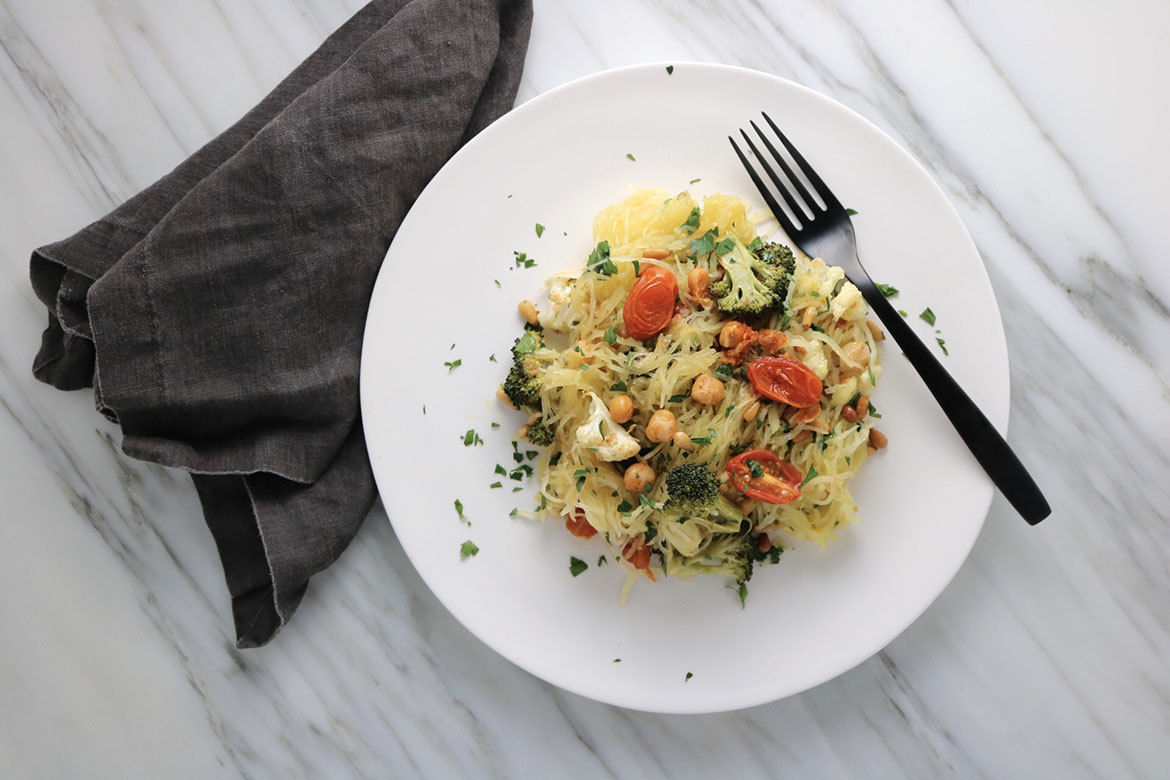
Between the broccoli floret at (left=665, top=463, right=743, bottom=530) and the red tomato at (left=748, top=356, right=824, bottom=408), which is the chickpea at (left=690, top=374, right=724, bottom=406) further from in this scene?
the broccoli floret at (left=665, top=463, right=743, bottom=530)

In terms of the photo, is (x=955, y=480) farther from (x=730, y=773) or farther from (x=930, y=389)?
(x=730, y=773)

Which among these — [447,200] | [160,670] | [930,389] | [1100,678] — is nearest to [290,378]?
[447,200]

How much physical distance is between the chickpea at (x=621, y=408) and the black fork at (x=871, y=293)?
3.86 ft

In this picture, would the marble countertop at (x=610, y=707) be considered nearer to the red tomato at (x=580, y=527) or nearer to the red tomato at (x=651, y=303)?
the red tomato at (x=580, y=527)

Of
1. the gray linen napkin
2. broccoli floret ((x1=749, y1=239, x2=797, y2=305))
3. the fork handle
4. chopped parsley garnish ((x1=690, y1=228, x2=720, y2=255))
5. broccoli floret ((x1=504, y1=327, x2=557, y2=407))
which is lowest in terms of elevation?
the fork handle

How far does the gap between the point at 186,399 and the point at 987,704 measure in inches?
175

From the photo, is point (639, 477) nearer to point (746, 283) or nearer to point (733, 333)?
point (733, 333)

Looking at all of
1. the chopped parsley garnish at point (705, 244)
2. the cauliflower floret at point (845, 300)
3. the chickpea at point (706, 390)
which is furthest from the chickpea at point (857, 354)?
the chopped parsley garnish at point (705, 244)

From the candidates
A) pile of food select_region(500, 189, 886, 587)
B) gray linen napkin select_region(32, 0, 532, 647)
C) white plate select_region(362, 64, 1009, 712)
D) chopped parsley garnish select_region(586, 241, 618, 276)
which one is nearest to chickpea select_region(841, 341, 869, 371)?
pile of food select_region(500, 189, 886, 587)

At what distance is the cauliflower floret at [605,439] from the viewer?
3.28 metres

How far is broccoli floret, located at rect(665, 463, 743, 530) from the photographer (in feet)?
10.5

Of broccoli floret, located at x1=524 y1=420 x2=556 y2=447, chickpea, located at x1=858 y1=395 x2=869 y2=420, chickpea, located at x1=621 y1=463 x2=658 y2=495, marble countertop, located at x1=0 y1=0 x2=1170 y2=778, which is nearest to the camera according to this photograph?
chickpea, located at x1=621 y1=463 x2=658 y2=495

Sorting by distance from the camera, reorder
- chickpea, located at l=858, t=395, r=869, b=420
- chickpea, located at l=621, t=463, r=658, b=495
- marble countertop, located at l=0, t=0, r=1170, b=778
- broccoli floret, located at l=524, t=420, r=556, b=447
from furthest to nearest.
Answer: marble countertop, located at l=0, t=0, r=1170, b=778 → broccoli floret, located at l=524, t=420, r=556, b=447 → chickpea, located at l=858, t=395, r=869, b=420 → chickpea, located at l=621, t=463, r=658, b=495

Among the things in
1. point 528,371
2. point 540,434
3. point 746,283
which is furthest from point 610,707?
point 746,283
